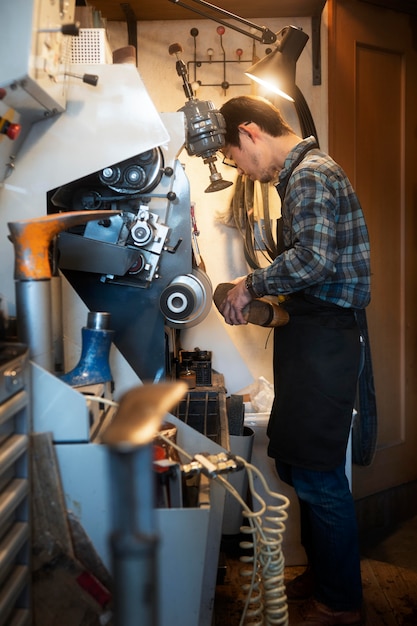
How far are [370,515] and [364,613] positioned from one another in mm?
746

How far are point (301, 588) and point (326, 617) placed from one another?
0.20 meters

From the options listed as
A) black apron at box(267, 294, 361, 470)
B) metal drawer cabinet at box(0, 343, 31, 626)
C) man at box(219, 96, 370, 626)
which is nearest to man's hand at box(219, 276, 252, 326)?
man at box(219, 96, 370, 626)

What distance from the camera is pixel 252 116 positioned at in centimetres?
195

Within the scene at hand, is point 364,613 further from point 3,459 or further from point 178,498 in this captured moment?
point 3,459

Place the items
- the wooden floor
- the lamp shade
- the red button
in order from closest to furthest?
1. the red button
2. the wooden floor
3. the lamp shade

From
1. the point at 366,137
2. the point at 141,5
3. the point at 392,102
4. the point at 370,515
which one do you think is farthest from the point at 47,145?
the point at 370,515

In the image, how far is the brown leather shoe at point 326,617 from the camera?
1.82 meters

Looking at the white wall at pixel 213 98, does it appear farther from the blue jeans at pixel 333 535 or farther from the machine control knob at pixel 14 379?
the machine control knob at pixel 14 379

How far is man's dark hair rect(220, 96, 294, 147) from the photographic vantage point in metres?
1.94

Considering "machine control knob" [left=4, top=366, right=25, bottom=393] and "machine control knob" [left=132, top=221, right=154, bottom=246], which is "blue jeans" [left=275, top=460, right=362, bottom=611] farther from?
"machine control knob" [left=4, top=366, right=25, bottom=393]

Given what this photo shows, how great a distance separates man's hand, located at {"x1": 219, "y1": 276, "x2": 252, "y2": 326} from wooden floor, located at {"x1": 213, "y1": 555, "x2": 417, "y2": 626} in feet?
2.94

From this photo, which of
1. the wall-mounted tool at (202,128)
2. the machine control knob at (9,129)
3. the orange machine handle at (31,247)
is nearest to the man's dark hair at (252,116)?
the wall-mounted tool at (202,128)

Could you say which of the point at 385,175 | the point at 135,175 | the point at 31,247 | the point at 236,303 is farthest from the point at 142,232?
the point at 385,175

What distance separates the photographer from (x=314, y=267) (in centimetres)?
169
